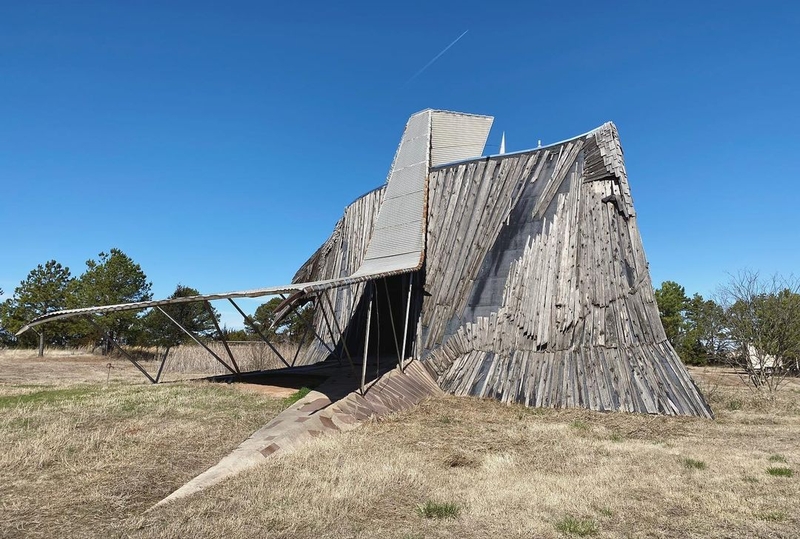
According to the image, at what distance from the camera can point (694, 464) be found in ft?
21.7

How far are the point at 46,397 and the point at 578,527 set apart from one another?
12.1 meters

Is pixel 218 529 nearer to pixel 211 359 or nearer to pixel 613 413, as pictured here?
pixel 613 413

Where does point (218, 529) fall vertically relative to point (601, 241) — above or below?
below

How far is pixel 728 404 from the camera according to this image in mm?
11195

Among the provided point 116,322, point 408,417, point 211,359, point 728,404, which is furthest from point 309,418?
point 116,322

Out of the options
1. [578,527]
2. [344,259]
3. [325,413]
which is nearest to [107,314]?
[344,259]

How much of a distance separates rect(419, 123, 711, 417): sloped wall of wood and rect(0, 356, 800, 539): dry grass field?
841 mm

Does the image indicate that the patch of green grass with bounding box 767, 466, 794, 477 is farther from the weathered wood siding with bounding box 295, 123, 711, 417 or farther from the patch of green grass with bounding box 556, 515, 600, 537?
the weathered wood siding with bounding box 295, 123, 711, 417

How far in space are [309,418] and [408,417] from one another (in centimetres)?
209

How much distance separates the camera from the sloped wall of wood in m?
10.4

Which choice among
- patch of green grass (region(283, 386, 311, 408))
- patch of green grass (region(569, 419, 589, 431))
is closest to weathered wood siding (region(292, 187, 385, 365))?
patch of green grass (region(283, 386, 311, 408))

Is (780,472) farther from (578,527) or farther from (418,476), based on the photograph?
(418,476)

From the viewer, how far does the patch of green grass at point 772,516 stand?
186 inches

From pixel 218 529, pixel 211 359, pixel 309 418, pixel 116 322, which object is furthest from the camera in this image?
pixel 116 322
